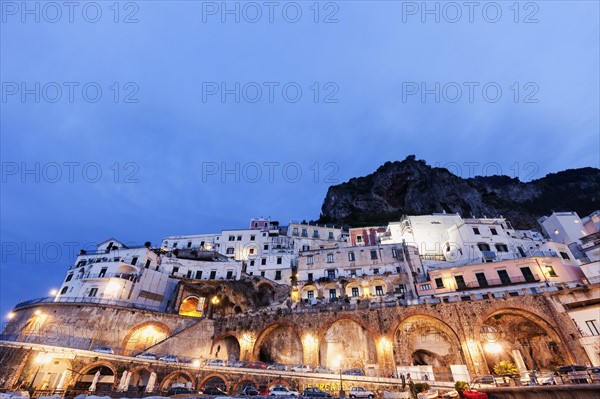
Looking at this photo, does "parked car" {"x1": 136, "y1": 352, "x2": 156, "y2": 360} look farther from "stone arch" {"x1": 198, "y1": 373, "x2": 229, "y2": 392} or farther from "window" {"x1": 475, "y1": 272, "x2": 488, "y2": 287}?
"window" {"x1": 475, "y1": 272, "x2": 488, "y2": 287}

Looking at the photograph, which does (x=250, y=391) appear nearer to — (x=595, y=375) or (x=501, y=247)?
(x=595, y=375)

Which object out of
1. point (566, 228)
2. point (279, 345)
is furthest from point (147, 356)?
point (566, 228)

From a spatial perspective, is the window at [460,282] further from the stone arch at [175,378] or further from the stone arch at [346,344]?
the stone arch at [175,378]

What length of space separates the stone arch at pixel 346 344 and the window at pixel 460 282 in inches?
486

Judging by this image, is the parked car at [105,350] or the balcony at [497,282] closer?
the parked car at [105,350]

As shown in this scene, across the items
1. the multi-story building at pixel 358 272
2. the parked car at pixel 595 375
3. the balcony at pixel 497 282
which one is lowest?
the parked car at pixel 595 375

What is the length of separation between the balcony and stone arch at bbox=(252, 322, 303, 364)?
20.0m

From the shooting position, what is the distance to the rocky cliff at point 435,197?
2805 inches

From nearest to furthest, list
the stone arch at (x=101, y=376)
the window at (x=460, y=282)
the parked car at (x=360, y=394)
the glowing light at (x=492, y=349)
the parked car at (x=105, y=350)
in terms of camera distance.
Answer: the parked car at (x=360, y=394) → the glowing light at (x=492, y=349) → the stone arch at (x=101, y=376) → the parked car at (x=105, y=350) → the window at (x=460, y=282)

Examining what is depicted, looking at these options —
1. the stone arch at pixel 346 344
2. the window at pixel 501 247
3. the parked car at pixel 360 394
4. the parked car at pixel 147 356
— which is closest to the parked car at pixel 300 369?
the stone arch at pixel 346 344

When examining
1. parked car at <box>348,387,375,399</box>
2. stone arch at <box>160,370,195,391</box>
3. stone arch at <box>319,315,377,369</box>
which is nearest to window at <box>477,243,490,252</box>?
stone arch at <box>319,315,377,369</box>

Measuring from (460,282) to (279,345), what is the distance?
74.6 ft

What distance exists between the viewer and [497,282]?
111 feet

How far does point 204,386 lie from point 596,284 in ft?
123
